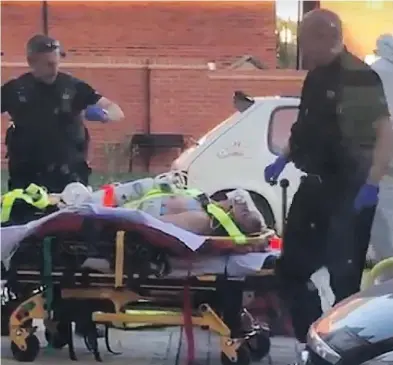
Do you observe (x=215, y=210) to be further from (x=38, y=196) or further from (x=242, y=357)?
(x=38, y=196)

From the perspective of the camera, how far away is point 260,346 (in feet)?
20.6

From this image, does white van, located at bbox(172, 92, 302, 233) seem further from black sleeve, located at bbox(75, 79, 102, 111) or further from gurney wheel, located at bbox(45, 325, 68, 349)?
gurney wheel, located at bbox(45, 325, 68, 349)

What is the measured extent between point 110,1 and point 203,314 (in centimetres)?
1283

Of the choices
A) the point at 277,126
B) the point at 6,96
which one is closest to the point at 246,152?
the point at 277,126

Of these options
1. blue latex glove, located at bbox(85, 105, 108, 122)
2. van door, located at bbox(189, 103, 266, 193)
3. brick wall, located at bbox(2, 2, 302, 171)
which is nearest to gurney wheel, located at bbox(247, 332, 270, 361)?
blue latex glove, located at bbox(85, 105, 108, 122)

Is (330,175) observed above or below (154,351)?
above

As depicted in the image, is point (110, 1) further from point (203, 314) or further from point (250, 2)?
point (203, 314)

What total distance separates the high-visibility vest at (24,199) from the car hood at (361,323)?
2232mm

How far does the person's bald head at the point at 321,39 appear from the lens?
6.03 m

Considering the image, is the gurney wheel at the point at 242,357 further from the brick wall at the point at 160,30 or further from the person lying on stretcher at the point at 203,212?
the brick wall at the point at 160,30

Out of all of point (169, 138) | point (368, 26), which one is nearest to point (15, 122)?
point (368, 26)

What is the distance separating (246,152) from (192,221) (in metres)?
3.94

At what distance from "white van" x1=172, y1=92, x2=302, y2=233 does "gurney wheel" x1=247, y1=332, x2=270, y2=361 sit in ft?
11.2

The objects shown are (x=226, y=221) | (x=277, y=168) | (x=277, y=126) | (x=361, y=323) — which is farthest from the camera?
(x=277, y=126)
